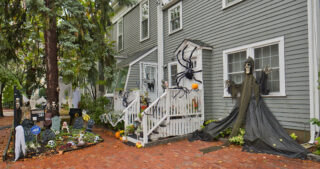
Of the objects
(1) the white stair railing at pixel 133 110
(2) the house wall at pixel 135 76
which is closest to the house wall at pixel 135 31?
(2) the house wall at pixel 135 76

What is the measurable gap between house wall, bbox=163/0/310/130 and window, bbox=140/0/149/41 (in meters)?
2.93

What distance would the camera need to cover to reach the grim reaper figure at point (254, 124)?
15.4 ft

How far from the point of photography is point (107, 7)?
27.1ft

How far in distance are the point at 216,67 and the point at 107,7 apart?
4.81 m

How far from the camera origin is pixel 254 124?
539 centimetres

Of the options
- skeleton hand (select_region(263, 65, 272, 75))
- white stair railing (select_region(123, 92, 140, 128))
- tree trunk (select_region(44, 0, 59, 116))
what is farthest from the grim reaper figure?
tree trunk (select_region(44, 0, 59, 116))

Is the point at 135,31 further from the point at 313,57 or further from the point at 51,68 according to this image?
the point at 313,57

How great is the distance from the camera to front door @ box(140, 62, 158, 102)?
990 cm

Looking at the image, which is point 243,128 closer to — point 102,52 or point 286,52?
point 286,52

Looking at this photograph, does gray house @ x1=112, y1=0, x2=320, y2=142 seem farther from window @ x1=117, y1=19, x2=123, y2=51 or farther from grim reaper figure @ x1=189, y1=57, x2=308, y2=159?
window @ x1=117, y1=19, x2=123, y2=51

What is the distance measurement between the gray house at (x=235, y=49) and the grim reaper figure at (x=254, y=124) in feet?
1.07

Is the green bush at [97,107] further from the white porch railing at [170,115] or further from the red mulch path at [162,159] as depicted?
the red mulch path at [162,159]

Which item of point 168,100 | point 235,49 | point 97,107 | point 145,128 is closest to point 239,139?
point 168,100

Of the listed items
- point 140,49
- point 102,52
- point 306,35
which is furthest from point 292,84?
point 140,49
